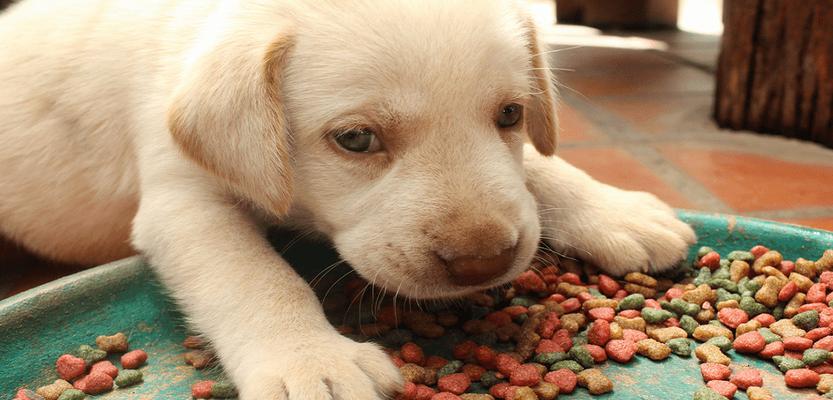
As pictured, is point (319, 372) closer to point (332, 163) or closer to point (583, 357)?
point (332, 163)

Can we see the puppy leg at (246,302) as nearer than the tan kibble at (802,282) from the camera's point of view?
Yes

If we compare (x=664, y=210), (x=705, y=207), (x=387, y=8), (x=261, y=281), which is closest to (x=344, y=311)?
(x=261, y=281)

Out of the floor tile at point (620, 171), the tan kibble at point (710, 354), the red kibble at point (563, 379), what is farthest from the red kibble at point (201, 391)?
the floor tile at point (620, 171)

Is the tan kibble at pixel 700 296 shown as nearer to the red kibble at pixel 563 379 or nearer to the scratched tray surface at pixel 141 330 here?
the scratched tray surface at pixel 141 330

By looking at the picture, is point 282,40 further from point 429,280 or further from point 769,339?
point 769,339

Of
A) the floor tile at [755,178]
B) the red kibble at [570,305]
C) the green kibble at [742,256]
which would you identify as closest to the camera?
the red kibble at [570,305]

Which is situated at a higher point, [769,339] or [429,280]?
[429,280]

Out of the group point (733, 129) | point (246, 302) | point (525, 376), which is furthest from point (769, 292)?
point (733, 129)
